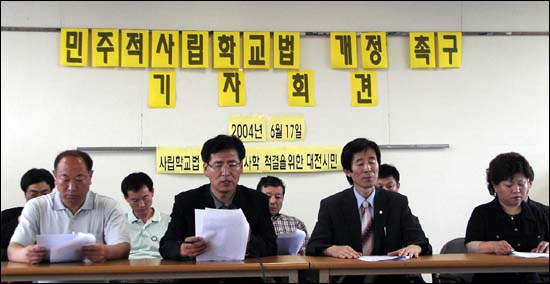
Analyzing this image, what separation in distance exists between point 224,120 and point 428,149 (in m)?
1.53

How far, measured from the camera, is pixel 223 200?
8.63ft

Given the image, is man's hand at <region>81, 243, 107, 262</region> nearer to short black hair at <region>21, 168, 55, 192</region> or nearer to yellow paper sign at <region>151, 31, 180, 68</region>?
short black hair at <region>21, 168, 55, 192</region>

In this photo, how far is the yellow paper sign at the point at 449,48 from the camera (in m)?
4.28

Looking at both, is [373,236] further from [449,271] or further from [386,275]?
[449,271]

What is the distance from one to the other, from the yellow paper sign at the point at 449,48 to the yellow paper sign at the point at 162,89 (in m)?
1.98

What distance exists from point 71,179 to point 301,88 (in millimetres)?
2084

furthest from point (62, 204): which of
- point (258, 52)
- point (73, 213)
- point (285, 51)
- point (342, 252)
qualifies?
Result: point (285, 51)

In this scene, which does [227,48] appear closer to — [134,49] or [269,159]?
[134,49]

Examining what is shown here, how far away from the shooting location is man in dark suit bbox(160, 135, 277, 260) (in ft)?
8.38

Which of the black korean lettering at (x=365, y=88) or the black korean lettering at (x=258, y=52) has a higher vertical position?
the black korean lettering at (x=258, y=52)

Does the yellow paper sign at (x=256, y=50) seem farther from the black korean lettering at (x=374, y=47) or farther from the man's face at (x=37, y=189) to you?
the man's face at (x=37, y=189)

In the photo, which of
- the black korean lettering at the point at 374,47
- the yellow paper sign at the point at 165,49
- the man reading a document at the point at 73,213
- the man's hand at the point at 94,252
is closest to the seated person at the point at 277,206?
→ the yellow paper sign at the point at 165,49

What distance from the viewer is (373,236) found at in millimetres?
2650

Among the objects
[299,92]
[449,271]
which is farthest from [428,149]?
[449,271]
